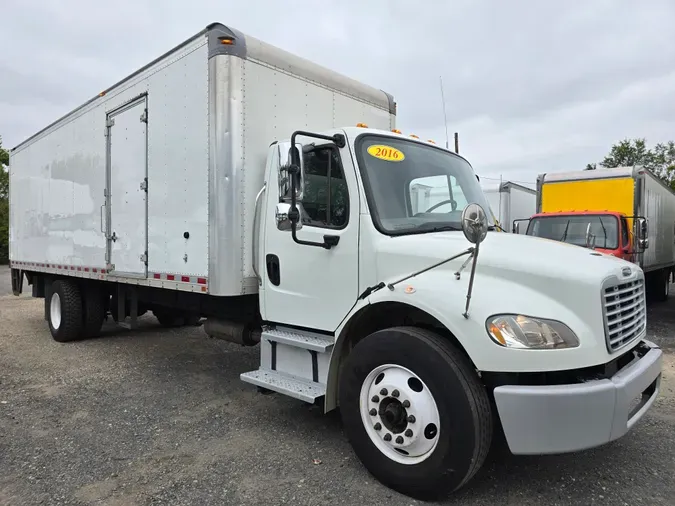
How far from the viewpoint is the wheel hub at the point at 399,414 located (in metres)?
2.96

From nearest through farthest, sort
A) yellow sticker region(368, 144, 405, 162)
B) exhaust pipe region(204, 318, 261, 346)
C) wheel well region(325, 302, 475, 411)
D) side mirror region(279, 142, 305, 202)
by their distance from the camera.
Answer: wheel well region(325, 302, 475, 411) < side mirror region(279, 142, 305, 202) < yellow sticker region(368, 144, 405, 162) < exhaust pipe region(204, 318, 261, 346)

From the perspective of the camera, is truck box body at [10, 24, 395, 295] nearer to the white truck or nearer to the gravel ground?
the white truck

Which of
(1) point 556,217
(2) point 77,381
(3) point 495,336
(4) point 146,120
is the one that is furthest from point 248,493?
(1) point 556,217

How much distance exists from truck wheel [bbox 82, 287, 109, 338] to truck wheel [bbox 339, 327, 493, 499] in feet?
18.7

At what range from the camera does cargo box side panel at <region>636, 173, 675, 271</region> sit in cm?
1013

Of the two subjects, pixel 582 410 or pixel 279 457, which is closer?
pixel 582 410

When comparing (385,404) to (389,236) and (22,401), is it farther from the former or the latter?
(22,401)

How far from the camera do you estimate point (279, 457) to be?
3674 millimetres

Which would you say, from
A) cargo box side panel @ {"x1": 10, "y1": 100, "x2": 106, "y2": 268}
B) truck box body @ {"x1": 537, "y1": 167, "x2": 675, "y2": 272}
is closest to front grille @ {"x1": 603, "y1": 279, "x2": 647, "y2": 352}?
cargo box side panel @ {"x1": 10, "y1": 100, "x2": 106, "y2": 268}

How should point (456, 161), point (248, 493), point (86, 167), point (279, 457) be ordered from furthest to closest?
1. point (86, 167)
2. point (456, 161)
3. point (279, 457)
4. point (248, 493)

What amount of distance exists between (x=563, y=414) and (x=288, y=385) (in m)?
2.01

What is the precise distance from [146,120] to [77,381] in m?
3.08

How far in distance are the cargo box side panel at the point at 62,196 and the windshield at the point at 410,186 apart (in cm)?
412

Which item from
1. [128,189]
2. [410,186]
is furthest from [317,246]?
[128,189]
